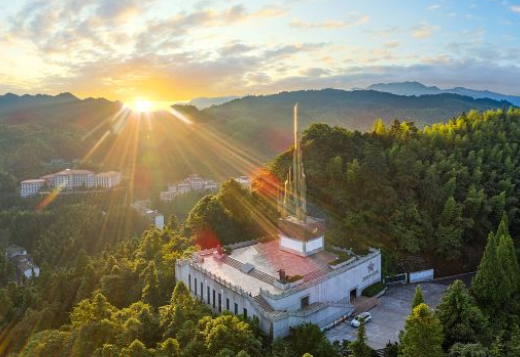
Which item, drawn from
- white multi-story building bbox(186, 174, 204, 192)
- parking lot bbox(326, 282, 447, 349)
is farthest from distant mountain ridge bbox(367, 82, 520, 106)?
parking lot bbox(326, 282, 447, 349)

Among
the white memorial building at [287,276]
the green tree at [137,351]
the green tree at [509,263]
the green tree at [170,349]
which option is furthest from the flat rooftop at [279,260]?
the green tree at [509,263]

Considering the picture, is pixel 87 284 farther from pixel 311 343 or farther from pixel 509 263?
pixel 509 263

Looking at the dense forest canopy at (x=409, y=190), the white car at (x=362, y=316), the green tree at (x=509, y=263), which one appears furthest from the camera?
the dense forest canopy at (x=409, y=190)

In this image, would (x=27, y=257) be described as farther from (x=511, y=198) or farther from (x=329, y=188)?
(x=511, y=198)

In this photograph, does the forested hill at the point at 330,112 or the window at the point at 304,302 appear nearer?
the window at the point at 304,302

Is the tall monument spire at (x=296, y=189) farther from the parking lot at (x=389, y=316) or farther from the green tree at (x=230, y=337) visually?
the green tree at (x=230, y=337)

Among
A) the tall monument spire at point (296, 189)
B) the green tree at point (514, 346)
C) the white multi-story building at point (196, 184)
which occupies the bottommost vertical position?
the white multi-story building at point (196, 184)
